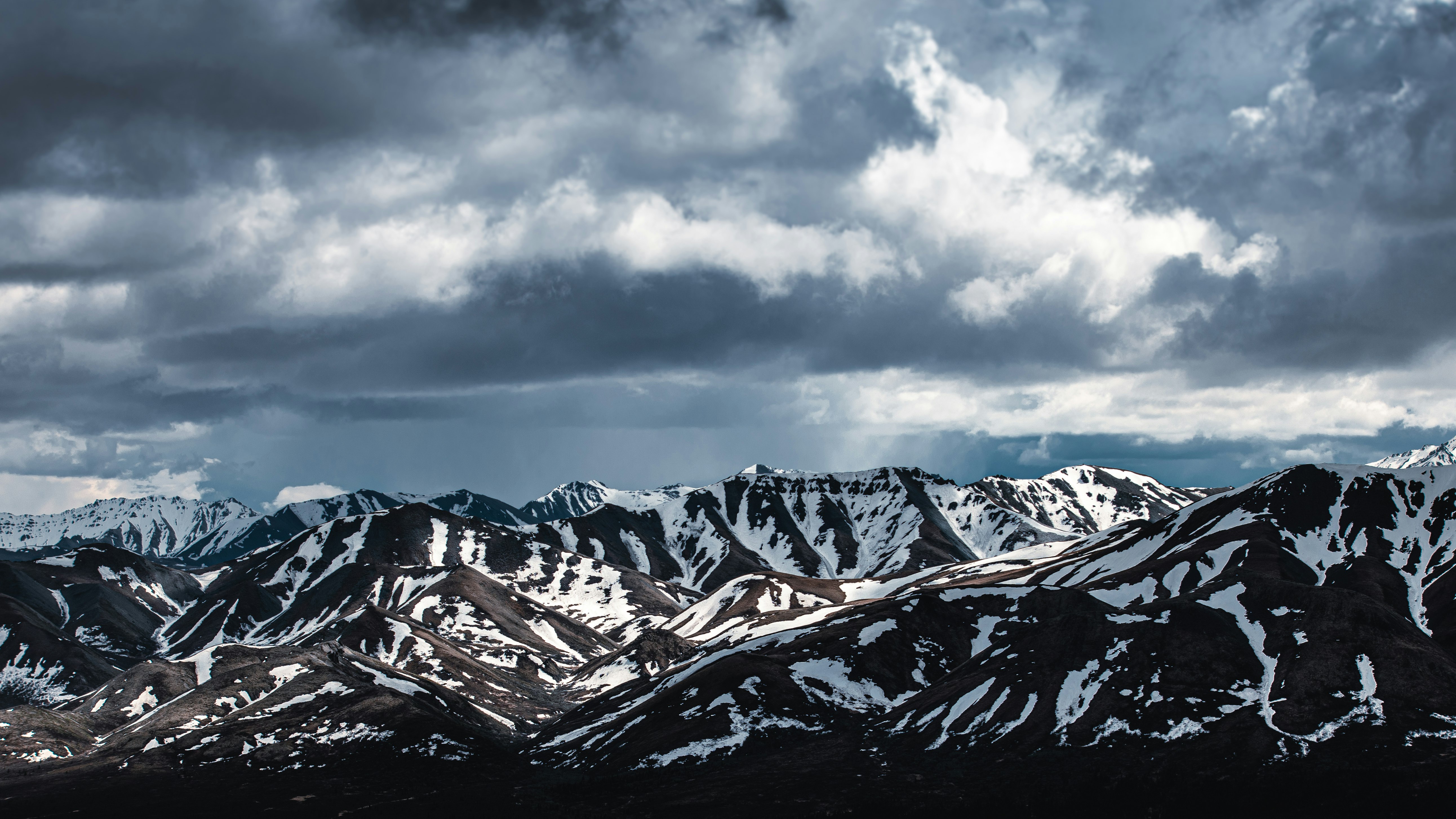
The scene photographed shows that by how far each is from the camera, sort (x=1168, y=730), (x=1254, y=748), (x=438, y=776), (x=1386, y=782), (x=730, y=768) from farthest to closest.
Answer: (x=438, y=776), (x=730, y=768), (x=1168, y=730), (x=1254, y=748), (x=1386, y=782)

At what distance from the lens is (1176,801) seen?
13262 centimetres

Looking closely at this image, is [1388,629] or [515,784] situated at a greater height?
[1388,629]

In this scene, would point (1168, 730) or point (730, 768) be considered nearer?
point (1168, 730)

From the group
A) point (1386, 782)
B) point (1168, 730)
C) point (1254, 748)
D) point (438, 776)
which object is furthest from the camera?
point (438, 776)

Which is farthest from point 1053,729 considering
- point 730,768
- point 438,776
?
point 438,776

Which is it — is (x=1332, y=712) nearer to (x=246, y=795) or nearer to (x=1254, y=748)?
(x=1254, y=748)

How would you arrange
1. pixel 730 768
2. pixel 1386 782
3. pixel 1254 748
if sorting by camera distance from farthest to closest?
pixel 730 768 → pixel 1254 748 → pixel 1386 782

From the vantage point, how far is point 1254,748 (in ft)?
490

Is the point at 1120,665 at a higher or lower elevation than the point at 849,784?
higher

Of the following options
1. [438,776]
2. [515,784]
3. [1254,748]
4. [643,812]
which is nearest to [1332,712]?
[1254,748]

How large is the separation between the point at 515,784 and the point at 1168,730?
110003 millimetres

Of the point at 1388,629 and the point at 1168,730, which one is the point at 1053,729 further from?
the point at 1388,629

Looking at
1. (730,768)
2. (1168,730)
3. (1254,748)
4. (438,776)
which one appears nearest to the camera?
(1254,748)

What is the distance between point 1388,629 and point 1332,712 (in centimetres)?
2928
